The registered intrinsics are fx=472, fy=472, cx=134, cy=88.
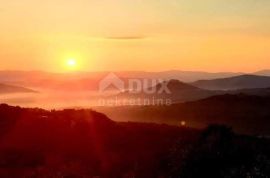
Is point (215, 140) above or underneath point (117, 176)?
above

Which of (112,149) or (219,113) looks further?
(219,113)

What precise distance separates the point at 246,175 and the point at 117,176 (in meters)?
6.90

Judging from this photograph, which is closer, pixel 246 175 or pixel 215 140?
pixel 246 175

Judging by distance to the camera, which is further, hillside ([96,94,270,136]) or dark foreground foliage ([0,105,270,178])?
hillside ([96,94,270,136])

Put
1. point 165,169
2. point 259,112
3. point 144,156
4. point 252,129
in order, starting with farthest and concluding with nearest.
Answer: point 259,112 → point 252,129 → point 144,156 → point 165,169

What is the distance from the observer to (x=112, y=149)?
27.9 metres

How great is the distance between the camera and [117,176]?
74.8 ft

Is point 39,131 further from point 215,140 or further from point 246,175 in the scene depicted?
point 246,175

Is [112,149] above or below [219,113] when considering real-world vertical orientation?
below

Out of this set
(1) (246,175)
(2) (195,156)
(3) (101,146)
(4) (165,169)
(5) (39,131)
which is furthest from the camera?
(5) (39,131)

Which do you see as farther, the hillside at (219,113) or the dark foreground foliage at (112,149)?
the hillside at (219,113)

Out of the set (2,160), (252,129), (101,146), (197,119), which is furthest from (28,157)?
(197,119)

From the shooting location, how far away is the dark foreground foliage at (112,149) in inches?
813

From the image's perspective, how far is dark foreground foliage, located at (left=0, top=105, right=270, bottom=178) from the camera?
20.7 meters
